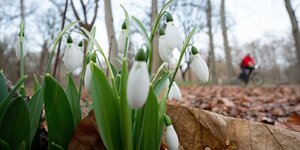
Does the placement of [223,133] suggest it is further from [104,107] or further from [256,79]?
[256,79]

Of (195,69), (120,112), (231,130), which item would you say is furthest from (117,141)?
(231,130)

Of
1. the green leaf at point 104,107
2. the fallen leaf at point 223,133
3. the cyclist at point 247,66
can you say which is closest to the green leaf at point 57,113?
the green leaf at point 104,107

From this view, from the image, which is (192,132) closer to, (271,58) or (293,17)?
(293,17)

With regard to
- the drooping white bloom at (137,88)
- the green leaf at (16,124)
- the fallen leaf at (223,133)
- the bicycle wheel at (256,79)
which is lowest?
the bicycle wheel at (256,79)

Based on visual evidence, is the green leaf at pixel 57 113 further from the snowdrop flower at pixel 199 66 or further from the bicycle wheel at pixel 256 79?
the bicycle wheel at pixel 256 79

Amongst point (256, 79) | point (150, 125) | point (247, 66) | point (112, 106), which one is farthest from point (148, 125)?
point (256, 79)

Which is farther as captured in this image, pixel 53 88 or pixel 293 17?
pixel 293 17
